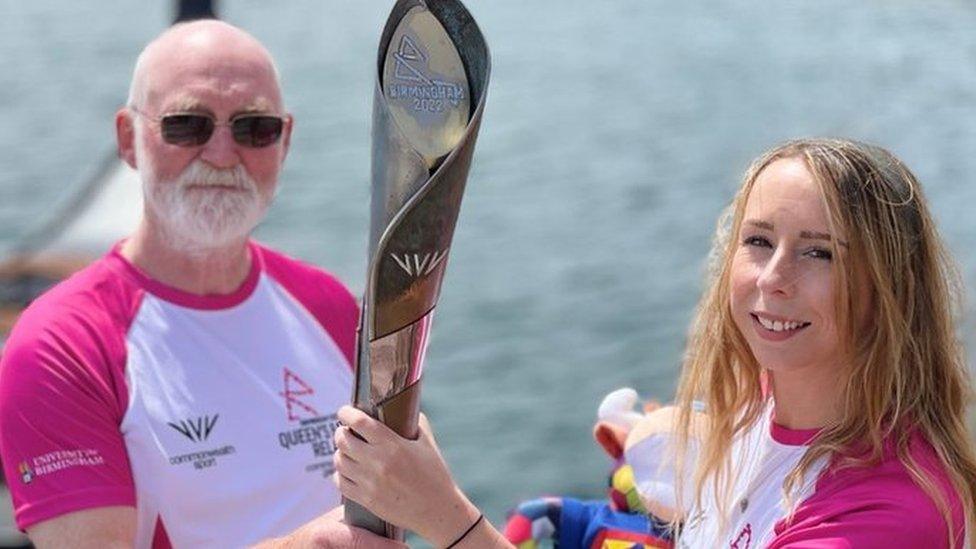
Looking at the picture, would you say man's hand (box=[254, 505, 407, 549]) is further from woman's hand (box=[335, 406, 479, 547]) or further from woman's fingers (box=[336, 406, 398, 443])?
woman's fingers (box=[336, 406, 398, 443])

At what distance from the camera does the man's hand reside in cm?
220

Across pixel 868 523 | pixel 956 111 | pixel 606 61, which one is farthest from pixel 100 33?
pixel 868 523

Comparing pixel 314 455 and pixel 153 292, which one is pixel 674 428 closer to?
pixel 314 455

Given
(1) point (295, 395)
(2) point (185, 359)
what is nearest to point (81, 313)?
(2) point (185, 359)

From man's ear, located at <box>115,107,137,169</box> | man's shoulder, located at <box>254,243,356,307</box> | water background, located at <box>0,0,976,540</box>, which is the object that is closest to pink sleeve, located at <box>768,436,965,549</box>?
man's shoulder, located at <box>254,243,356,307</box>

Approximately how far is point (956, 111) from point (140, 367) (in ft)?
55.0

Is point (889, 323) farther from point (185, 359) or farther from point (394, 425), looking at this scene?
point (185, 359)

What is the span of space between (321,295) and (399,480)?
1355mm

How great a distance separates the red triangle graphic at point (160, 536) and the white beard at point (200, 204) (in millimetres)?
548

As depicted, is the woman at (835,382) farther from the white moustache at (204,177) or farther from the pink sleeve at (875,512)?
the white moustache at (204,177)

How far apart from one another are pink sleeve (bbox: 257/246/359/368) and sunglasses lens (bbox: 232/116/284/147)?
36 centimetres

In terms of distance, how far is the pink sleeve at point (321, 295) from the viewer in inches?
133

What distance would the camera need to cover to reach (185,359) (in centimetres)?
309

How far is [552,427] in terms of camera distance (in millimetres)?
12633
